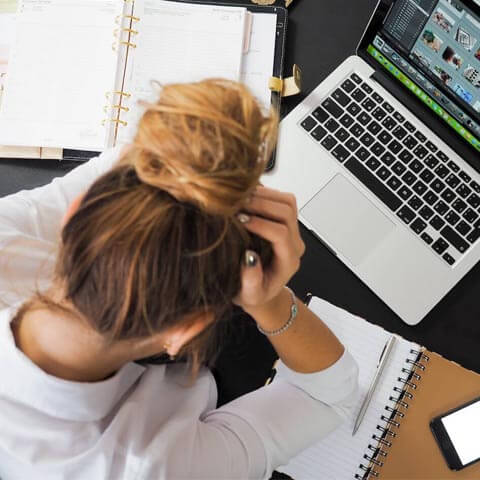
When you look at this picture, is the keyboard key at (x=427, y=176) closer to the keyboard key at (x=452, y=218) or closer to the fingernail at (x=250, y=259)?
the keyboard key at (x=452, y=218)

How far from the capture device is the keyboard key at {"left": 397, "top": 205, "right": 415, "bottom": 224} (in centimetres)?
76

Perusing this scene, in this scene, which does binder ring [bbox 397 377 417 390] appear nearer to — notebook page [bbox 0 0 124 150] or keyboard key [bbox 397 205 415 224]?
keyboard key [bbox 397 205 415 224]

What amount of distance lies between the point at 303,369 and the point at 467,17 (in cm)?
47

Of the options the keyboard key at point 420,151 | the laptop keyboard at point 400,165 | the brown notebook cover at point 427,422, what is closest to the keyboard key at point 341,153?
the laptop keyboard at point 400,165

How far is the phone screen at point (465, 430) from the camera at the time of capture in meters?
0.71

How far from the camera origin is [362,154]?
78cm

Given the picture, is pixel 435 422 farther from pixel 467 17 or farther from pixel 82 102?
pixel 82 102

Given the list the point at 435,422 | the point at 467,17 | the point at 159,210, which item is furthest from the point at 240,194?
the point at 435,422

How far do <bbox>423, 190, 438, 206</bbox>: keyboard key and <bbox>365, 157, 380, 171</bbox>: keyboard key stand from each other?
0.08 meters

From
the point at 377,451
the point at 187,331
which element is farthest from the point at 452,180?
the point at 187,331

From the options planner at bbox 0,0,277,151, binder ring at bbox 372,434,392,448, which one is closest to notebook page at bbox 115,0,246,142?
planner at bbox 0,0,277,151

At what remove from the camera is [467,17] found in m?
0.60

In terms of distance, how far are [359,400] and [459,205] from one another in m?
0.32

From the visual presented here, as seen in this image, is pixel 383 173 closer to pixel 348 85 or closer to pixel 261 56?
pixel 348 85
